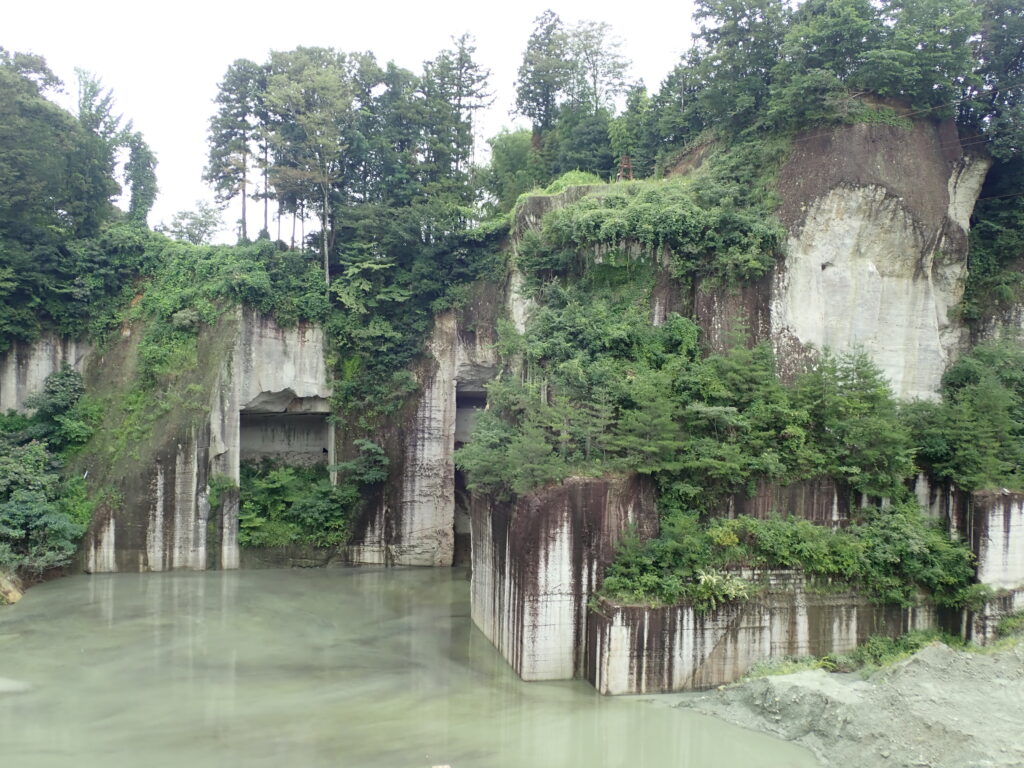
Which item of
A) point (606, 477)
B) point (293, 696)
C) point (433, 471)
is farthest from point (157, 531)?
point (606, 477)

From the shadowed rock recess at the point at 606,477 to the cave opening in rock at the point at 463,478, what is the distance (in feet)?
0.26

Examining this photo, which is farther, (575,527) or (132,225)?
(132,225)

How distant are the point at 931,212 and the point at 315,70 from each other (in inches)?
593

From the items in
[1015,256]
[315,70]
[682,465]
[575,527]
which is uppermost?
[315,70]

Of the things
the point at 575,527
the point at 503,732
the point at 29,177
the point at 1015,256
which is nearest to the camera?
the point at 503,732

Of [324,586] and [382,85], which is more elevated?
[382,85]

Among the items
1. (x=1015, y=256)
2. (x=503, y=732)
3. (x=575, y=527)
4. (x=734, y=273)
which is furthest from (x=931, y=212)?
(x=503, y=732)

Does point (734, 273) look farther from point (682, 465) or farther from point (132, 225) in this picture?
point (132, 225)

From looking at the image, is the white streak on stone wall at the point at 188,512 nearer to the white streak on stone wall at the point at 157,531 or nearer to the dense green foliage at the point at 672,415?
the white streak on stone wall at the point at 157,531

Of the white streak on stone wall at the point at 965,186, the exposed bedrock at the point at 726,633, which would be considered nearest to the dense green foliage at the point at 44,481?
the exposed bedrock at the point at 726,633

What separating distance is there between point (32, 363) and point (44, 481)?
3906 mm

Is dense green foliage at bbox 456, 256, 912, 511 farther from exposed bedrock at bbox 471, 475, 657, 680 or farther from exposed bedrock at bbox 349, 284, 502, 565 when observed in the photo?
exposed bedrock at bbox 349, 284, 502, 565

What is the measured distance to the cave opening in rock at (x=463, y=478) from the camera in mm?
20695

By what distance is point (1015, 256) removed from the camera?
16906 mm
